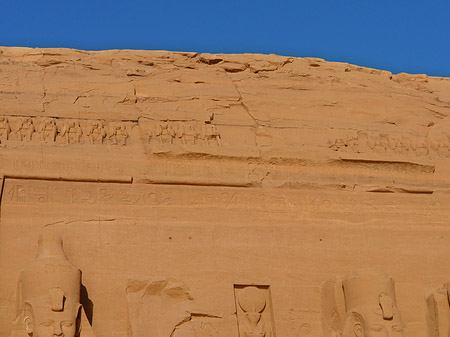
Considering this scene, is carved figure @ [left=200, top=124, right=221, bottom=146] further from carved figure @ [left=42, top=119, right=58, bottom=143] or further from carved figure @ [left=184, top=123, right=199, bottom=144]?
carved figure @ [left=42, top=119, right=58, bottom=143]

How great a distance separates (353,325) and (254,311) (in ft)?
3.59

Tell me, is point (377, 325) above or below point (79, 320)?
below

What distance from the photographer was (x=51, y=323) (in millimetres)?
9852

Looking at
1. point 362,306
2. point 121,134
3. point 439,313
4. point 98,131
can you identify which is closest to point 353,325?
point 362,306

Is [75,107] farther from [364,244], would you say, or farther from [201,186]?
[364,244]

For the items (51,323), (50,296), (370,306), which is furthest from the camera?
(370,306)

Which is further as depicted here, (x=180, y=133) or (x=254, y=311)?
(x=180, y=133)

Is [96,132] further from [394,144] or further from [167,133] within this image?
[394,144]

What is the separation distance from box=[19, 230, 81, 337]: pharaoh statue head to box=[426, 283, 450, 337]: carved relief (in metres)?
3.87

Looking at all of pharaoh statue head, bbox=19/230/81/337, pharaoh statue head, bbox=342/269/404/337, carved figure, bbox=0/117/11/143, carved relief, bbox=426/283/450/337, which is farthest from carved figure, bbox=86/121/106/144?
carved relief, bbox=426/283/450/337

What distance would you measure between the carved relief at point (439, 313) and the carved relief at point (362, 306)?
607 millimetres

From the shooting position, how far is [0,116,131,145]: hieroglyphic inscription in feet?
38.4

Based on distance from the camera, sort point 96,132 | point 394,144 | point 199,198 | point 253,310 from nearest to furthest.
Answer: point 253,310 < point 199,198 < point 96,132 < point 394,144

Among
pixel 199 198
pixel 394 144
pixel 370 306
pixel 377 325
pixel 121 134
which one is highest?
pixel 121 134
